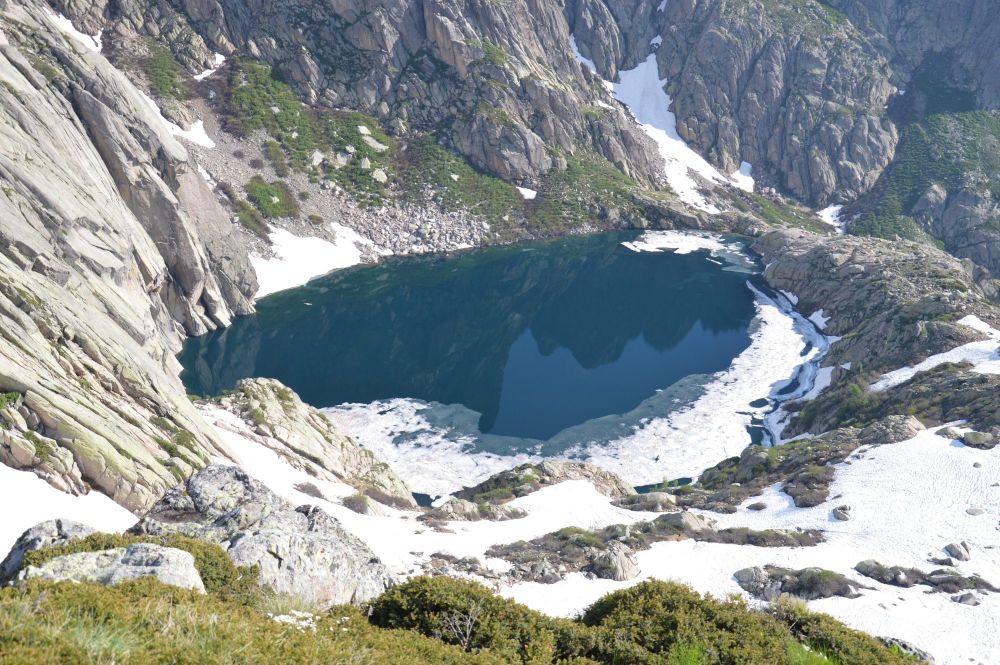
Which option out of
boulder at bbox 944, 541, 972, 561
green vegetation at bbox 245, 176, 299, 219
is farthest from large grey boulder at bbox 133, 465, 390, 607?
green vegetation at bbox 245, 176, 299, 219

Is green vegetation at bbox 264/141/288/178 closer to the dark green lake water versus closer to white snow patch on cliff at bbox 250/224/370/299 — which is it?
white snow patch on cliff at bbox 250/224/370/299

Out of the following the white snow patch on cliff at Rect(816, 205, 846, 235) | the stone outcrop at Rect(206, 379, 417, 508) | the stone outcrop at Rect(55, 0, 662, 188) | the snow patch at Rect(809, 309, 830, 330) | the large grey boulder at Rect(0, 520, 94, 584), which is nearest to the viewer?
the large grey boulder at Rect(0, 520, 94, 584)

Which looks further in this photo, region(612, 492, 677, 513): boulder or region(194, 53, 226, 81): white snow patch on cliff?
region(194, 53, 226, 81): white snow patch on cliff

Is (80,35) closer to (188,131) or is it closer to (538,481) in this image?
(188,131)

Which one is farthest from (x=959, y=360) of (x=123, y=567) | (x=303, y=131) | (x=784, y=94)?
(x=784, y=94)

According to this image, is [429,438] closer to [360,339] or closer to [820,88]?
[360,339]
